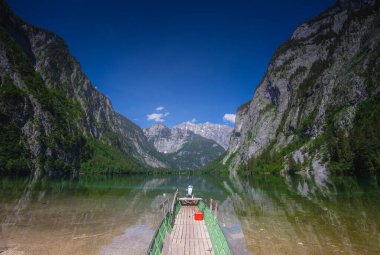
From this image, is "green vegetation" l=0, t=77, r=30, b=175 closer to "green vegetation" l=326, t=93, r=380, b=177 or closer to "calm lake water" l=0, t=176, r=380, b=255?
"calm lake water" l=0, t=176, r=380, b=255

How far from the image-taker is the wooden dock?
57.8 feet

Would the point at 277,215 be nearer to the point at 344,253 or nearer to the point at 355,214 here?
the point at 355,214

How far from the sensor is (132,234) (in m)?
27.3

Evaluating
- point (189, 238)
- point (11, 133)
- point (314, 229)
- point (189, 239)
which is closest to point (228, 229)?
point (314, 229)

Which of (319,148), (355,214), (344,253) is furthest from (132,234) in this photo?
(319,148)

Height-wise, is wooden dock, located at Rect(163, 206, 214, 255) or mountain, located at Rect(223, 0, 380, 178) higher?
mountain, located at Rect(223, 0, 380, 178)

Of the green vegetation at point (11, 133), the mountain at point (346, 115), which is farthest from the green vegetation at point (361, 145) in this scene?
the green vegetation at point (11, 133)

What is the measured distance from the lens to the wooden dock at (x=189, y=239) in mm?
17625

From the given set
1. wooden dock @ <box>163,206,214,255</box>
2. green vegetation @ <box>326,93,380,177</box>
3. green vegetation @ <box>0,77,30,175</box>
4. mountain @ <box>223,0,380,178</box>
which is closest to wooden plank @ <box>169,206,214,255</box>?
wooden dock @ <box>163,206,214,255</box>

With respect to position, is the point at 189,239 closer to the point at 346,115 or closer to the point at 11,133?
the point at 346,115

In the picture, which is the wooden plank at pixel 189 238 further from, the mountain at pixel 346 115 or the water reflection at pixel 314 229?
the mountain at pixel 346 115

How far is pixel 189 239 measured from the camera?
2036 centimetres

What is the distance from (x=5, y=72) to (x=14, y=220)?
654 ft

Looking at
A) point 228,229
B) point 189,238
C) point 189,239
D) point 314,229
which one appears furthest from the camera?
point 228,229
